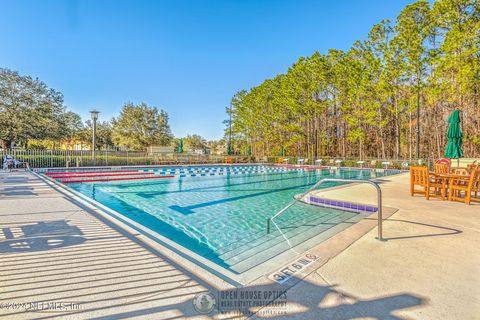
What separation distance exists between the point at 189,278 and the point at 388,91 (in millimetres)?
20114

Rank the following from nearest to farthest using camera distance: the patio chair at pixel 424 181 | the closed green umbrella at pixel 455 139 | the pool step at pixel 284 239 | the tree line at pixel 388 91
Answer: the pool step at pixel 284 239
the patio chair at pixel 424 181
the closed green umbrella at pixel 455 139
the tree line at pixel 388 91

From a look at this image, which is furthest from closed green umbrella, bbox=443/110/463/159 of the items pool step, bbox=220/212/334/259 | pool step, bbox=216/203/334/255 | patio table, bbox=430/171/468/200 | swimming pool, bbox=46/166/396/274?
pool step, bbox=220/212/334/259

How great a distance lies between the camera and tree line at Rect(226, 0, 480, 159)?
13.9 metres

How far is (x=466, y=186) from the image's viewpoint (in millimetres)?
4855

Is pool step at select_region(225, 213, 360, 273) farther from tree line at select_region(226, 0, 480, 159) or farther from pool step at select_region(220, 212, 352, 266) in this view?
tree line at select_region(226, 0, 480, 159)

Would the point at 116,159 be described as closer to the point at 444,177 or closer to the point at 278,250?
the point at 278,250

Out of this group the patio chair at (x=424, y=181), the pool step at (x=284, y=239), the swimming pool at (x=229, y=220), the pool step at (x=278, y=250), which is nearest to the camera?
the pool step at (x=278, y=250)

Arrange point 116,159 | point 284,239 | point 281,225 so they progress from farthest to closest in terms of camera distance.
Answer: point 116,159 → point 281,225 → point 284,239

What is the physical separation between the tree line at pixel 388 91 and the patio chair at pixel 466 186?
39.7ft

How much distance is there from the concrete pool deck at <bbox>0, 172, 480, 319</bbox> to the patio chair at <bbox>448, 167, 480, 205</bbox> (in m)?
1.84

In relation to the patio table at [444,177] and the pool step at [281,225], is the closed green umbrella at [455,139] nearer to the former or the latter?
the patio table at [444,177]

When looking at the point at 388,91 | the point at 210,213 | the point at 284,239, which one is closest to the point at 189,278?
the point at 284,239

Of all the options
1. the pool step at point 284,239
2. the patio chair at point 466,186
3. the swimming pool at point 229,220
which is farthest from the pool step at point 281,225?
the patio chair at point 466,186

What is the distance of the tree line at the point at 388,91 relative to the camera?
13.9 metres
